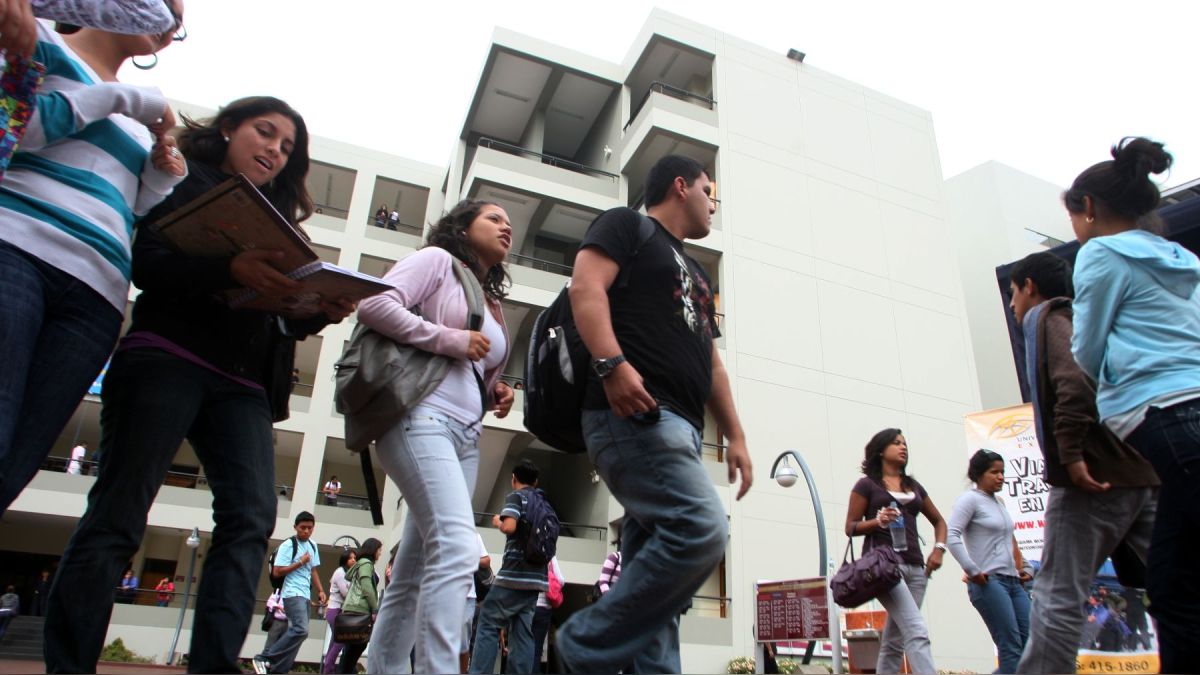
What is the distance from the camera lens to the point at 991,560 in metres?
5.54

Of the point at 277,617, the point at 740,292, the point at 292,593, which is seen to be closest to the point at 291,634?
the point at 292,593

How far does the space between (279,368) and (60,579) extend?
872 mm

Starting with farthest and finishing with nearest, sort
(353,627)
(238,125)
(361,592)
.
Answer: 1. (361,592)
2. (353,627)
3. (238,125)

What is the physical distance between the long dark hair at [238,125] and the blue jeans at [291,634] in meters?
6.60

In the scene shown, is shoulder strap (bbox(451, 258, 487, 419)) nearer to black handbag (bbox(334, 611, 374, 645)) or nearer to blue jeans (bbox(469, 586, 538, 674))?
blue jeans (bbox(469, 586, 538, 674))

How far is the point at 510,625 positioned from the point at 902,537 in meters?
3.19

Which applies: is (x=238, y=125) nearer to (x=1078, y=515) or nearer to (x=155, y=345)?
(x=155, y=345)

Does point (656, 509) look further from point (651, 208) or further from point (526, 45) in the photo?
point (526, 45)

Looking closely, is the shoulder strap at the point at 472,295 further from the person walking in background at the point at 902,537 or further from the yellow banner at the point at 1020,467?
the yellow banner at the point at 1020,467

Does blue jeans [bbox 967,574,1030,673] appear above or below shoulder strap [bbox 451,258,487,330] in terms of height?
below

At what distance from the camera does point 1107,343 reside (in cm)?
255

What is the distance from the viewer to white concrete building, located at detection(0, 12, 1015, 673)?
54.6ft

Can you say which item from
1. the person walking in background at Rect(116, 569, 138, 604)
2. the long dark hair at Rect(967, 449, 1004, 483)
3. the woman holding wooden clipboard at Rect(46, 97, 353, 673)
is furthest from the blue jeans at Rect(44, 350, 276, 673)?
the person walking in background at Rect(116, 569, 138, 604)

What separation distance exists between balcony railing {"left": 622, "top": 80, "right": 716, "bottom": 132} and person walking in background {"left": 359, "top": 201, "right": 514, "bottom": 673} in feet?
57.2
